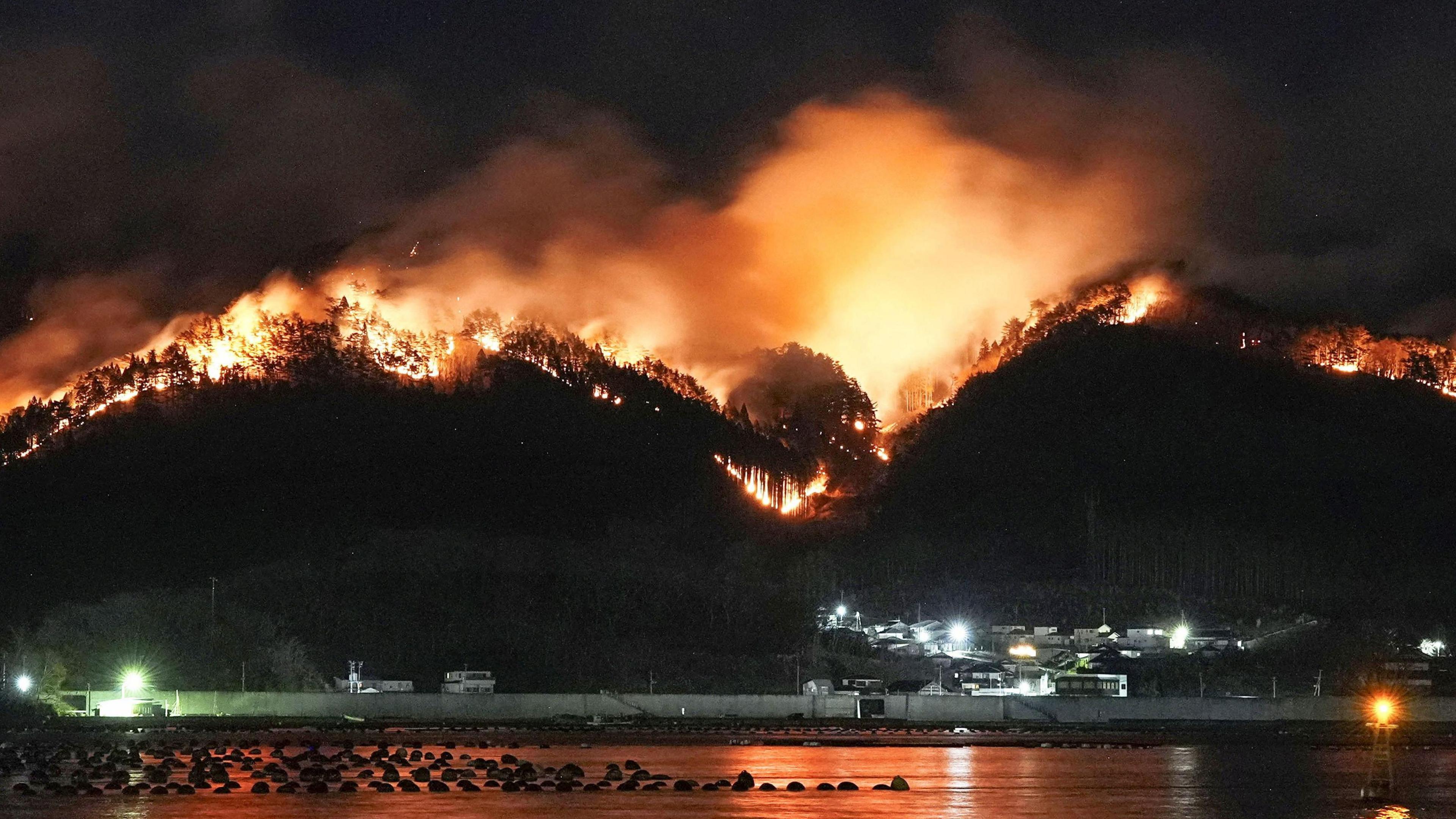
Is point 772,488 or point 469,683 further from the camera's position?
point 772,488

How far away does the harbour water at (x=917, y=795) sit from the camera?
203 feet

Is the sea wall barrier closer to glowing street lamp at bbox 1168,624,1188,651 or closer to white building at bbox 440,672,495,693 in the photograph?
white building at bbox 440,672,495,693

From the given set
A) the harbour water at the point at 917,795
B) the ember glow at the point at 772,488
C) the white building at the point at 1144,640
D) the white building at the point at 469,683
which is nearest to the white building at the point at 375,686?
the white building at the point at 469,683

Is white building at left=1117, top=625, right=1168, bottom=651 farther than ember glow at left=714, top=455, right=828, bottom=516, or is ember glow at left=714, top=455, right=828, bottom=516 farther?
ember glow at left=714, top=455, right=828, bottom=516

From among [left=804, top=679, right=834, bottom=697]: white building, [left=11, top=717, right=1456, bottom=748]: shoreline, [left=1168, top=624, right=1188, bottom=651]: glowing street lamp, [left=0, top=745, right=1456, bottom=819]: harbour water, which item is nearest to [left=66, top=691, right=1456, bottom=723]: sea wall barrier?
[left=804, top=679, right=834, bottom=697]: white building

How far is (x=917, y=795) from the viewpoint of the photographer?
224 ft

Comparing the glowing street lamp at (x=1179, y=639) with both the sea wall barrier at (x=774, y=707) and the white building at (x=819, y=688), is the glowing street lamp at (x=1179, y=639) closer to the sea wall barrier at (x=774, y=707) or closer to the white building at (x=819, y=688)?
the sea wall barrier at (x=774, y=707)

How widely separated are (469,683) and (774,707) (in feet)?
62.7

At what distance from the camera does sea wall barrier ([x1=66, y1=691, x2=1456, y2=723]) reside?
117812mm

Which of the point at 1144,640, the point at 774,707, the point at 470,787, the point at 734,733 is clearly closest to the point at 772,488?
the point at 1144,640

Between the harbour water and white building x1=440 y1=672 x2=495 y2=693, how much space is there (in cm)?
3830

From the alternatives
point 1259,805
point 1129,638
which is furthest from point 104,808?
point 1129,638

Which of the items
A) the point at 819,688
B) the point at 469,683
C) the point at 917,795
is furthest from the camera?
the point at 469,683

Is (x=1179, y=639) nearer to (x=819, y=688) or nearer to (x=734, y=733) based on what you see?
(x=819, y=688)
